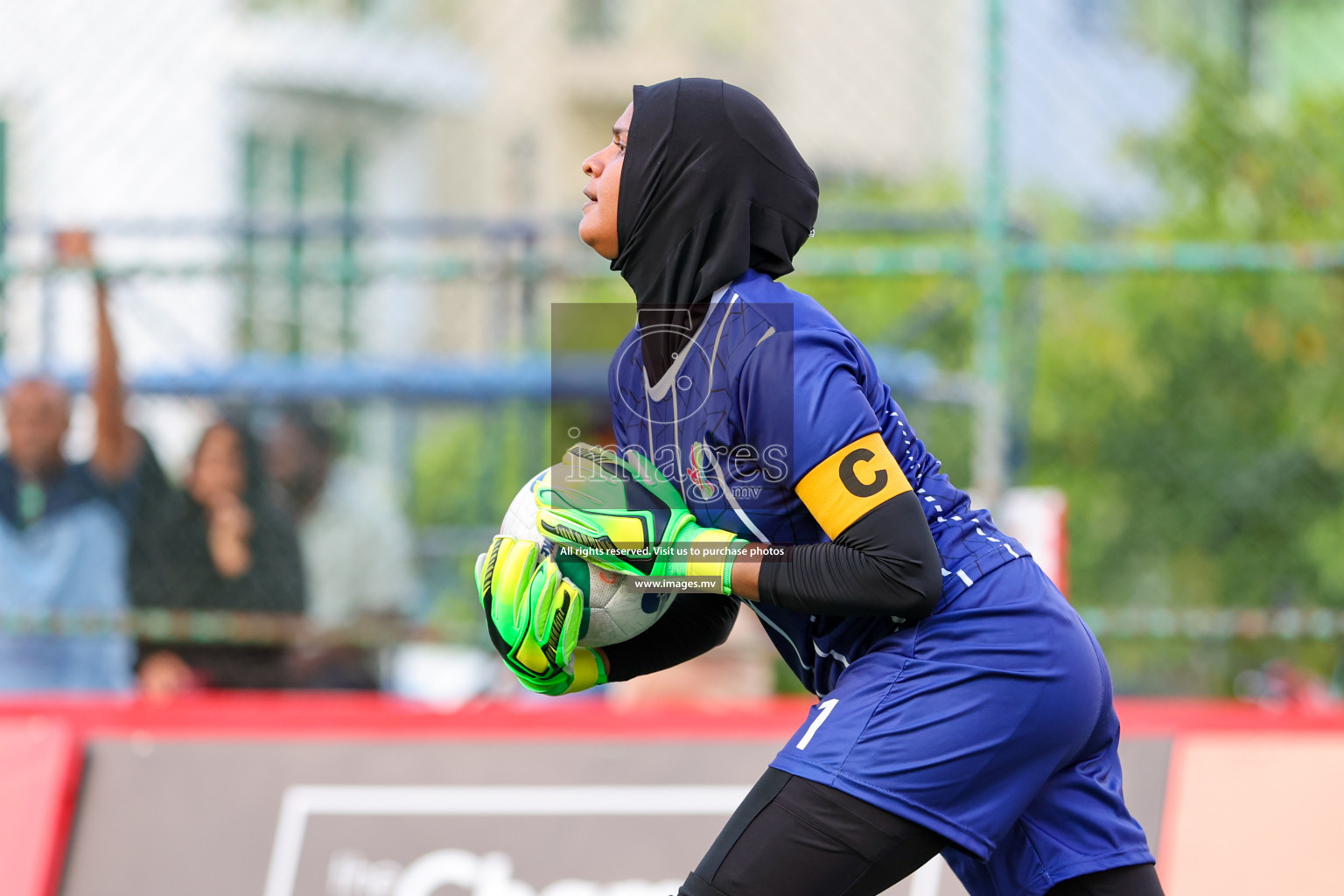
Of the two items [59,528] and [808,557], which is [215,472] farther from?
[808,557]

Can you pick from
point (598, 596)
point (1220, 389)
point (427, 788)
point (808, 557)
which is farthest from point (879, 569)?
point (1220, 389)

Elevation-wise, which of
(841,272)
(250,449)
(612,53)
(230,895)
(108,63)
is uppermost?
(612,53)

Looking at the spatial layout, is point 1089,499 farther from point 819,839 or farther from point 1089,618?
point 819,839

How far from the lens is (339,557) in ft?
18.1

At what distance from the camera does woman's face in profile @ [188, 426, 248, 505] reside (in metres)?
5.34

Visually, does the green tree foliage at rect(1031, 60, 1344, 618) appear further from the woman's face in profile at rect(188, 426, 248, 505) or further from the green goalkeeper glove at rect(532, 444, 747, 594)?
the green goalkeeper glove at rect(532, 444, 747, 594)

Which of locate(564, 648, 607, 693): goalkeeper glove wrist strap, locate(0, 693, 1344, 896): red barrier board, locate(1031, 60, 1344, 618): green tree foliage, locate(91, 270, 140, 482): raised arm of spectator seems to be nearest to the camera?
locate(564, 648, 607, 693): goalkeeper glove wrist strap

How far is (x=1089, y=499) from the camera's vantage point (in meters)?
7.25

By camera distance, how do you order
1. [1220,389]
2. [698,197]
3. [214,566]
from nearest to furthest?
[698,197]
[214,566]
[1220,389]

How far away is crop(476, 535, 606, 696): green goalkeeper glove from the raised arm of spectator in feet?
11.3

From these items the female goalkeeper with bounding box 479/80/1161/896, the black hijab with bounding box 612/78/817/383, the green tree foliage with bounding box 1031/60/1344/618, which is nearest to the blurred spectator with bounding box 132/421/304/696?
the female goalkeeper with bounding box 479/80/1161/896

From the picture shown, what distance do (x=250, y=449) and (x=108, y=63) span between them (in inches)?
71.2

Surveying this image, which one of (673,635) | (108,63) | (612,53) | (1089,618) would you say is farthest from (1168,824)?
(612,53)

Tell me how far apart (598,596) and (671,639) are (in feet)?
0.80
